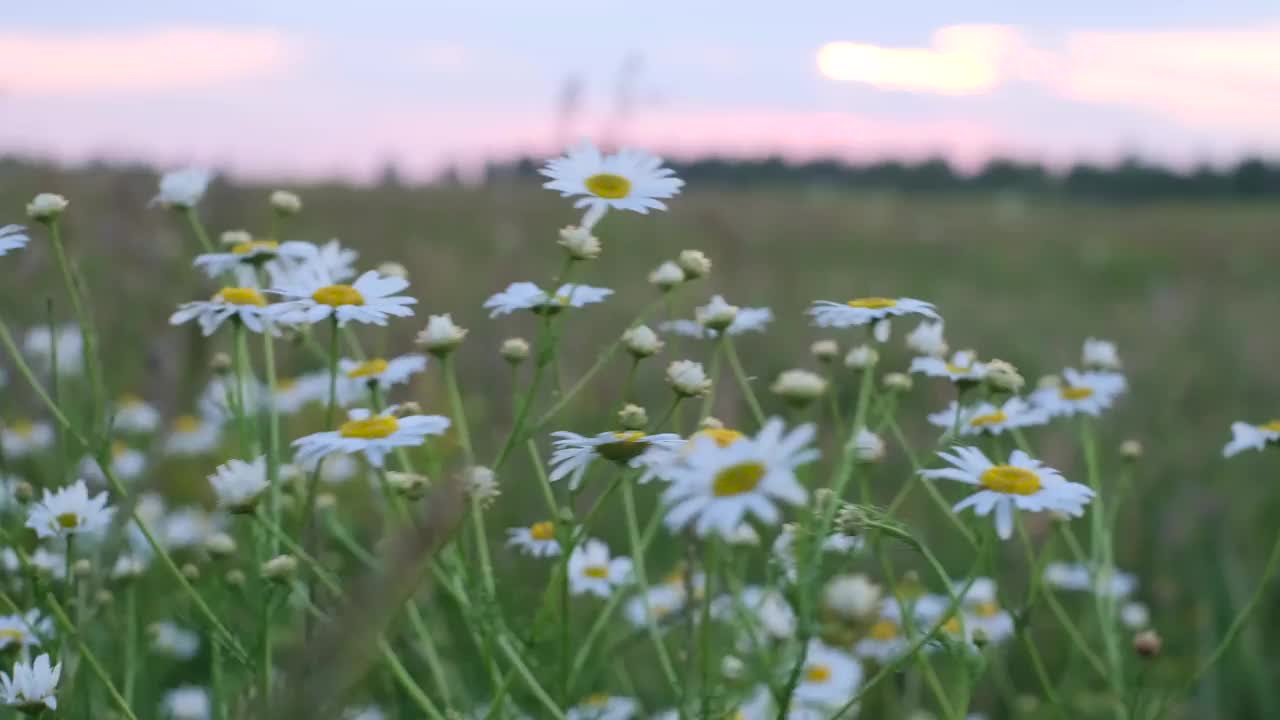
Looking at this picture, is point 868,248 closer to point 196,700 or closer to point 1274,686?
point 1274,686

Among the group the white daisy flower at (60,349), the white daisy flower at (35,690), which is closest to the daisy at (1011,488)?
the white daisy flower at (35,690)

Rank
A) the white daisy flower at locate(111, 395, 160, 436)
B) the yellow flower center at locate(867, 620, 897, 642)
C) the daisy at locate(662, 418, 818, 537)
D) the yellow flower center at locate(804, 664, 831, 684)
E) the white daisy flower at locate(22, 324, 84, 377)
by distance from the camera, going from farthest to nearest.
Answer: the white daisy flower at locate(111, 395, 160, 436), the white daisy flower at locate(22, 324, 84, 377), the yellow flower center at locate(867, 620, 897, 642), the yellow flower center at locate(804, 664, 831, 684), the daisy at locate(662, 418, 818, 537)

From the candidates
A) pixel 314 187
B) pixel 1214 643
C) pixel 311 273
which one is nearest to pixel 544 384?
pixel 1214 643

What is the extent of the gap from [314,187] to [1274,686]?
7.47 m

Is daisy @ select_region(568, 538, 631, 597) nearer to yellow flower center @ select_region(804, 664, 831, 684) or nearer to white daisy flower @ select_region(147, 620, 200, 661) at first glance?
yellow flower center @ select_region(804, 664, 831, 684)

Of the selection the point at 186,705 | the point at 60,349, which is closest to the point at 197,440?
the point at 60,349

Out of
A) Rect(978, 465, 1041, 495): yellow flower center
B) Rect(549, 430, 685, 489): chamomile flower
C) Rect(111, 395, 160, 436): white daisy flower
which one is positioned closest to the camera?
Rect(549, 430, 685, 489): chamomile flower

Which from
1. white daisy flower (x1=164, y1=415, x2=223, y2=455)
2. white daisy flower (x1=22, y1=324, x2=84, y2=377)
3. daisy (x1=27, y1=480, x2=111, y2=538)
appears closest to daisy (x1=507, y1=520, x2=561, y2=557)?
daisy (x1=27, y1=480, x2=111, y2=538)

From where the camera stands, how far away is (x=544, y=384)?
3.01 meters

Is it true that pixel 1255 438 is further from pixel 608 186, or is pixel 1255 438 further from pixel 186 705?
pixel 186 705

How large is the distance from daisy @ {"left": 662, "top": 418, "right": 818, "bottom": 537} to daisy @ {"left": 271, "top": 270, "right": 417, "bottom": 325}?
38cm

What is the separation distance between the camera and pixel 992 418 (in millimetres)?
1247

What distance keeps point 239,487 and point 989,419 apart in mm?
720

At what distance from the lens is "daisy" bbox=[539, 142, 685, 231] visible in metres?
1.07
